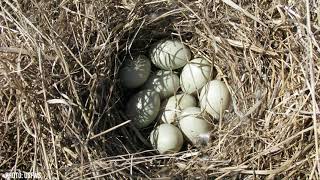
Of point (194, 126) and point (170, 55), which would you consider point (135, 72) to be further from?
point (194, 126)

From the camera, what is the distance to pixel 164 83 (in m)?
1.54

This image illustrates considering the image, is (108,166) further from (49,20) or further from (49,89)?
(49,20)

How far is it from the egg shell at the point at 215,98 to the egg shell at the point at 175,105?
5cm

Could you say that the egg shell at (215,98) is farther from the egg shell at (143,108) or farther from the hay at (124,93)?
the egg shell at (143,108)

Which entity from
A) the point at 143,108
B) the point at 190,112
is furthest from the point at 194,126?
the point at 143,108

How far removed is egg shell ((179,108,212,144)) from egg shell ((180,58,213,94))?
0.08m

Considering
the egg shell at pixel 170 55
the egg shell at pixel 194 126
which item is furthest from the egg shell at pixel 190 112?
the egg shell at pixel 170 55

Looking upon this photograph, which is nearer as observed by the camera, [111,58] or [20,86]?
[20,86]

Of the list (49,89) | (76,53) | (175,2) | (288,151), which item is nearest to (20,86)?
(49,89)

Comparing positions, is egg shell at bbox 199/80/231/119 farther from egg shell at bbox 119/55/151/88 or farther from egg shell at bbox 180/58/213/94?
egg shell at bbox 119/55/151/88

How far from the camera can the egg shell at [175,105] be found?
1515 mm

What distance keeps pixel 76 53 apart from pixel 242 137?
0.45 metres

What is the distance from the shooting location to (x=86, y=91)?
1.36 metres

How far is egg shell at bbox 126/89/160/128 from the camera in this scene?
149 cm
